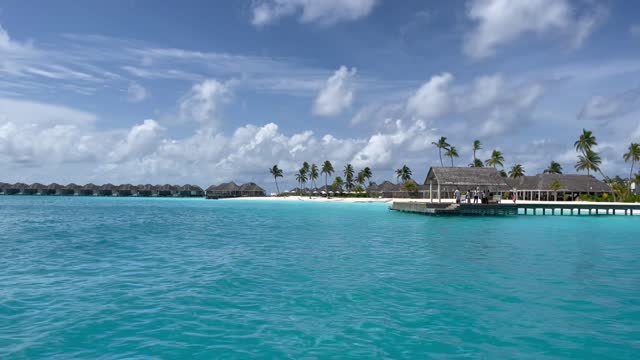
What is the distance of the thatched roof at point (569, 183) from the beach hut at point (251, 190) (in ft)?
234

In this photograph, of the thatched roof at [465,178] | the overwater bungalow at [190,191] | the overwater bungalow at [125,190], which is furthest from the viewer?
the overwater bungalow at [125,190]

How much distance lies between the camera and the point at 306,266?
51.9 feet

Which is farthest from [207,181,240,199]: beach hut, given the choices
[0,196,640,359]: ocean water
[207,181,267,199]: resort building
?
[0,196,640,359]: ocean water

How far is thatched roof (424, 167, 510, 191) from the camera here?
161 feet

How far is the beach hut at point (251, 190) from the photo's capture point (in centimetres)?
12750

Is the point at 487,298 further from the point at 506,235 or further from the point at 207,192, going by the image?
the point at 207,192

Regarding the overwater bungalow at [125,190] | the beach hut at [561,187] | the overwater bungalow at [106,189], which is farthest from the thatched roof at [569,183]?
the overwater bungalow at [106,189]

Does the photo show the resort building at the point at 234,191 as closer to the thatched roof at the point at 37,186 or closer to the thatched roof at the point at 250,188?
the thatched roof at the point at 250,188

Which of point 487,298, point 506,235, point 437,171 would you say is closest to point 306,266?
point 487,298

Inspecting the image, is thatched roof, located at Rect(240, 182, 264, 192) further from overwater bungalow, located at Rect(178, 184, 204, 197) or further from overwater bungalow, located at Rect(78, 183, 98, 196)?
overwater bungalow, located at Rect(78, 183, 98, 196)

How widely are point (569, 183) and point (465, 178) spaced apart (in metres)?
29.9

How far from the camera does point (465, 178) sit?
1961 inches

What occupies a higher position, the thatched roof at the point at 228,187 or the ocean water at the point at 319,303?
the thatched roof at the point at 228,187

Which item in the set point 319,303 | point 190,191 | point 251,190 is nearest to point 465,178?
point 319,303
